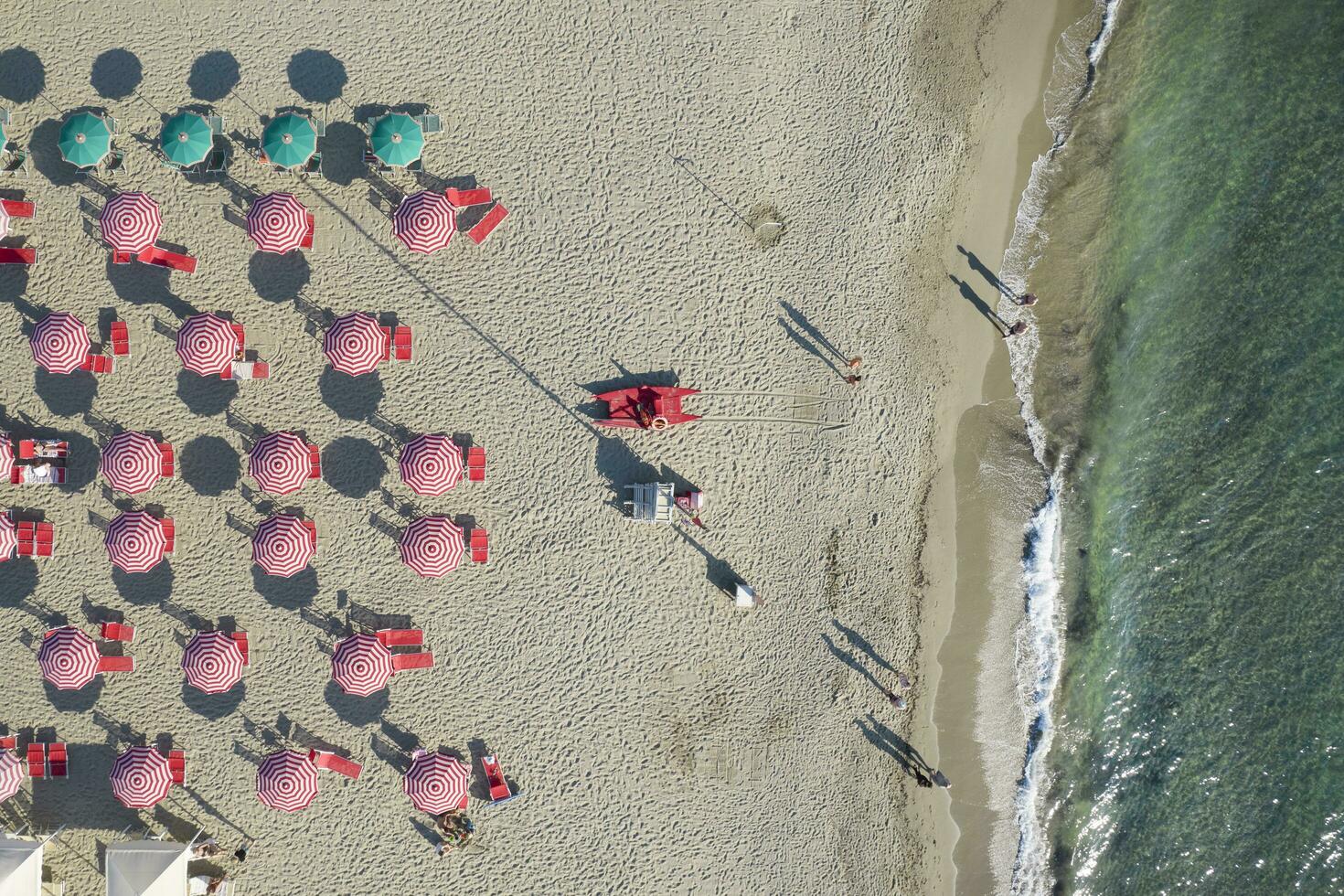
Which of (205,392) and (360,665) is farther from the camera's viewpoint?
(205,392)

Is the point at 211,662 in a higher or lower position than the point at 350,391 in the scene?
lower

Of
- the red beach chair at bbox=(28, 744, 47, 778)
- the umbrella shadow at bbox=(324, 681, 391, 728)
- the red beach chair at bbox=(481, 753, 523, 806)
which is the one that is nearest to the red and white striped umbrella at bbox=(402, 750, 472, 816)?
the red beach chair at bbox=(481, 753, 523, 806)

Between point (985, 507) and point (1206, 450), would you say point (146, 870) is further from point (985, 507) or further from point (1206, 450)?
point (1206, 450)

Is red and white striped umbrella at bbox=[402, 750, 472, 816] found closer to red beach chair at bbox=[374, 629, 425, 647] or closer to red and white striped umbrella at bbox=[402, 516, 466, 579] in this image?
red beach chair at bbox=[374, 629, 425, 647]

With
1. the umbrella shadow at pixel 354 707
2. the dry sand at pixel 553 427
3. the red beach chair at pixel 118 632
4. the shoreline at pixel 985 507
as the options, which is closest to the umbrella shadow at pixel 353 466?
the dry sand at pixel 553 427

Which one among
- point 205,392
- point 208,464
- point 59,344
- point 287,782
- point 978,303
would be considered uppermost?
point 978,303

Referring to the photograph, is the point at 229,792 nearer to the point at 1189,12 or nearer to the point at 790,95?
the point at 790,95

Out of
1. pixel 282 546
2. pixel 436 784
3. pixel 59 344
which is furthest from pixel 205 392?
pixel 436 784
